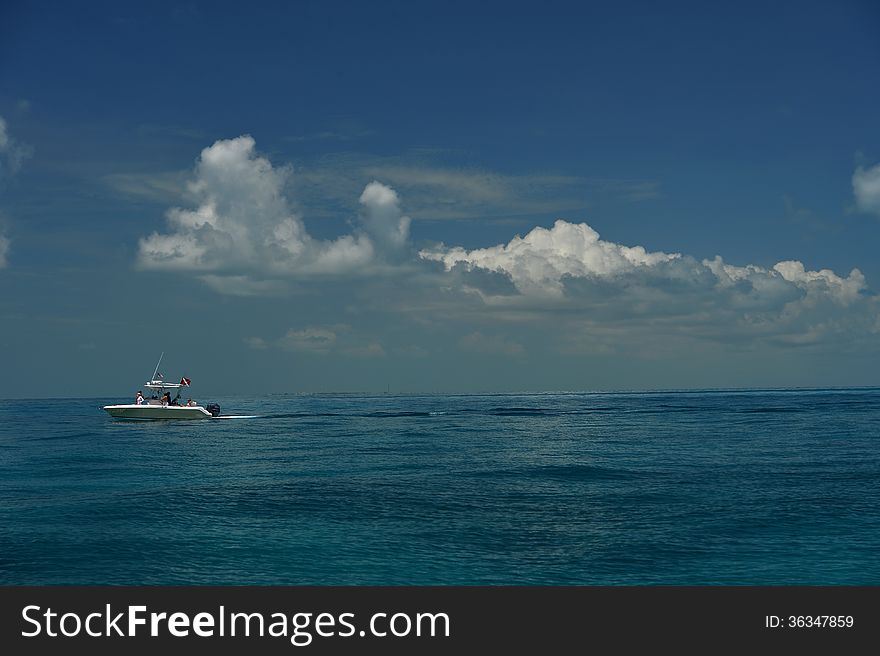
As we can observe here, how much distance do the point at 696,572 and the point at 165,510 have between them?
31.8 metres

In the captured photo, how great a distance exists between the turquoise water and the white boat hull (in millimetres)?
35523

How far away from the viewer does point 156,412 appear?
4508 inches

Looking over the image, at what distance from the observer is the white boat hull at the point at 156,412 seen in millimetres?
114250

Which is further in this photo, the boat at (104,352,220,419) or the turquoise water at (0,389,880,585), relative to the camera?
the boat at (104,352,220,419)

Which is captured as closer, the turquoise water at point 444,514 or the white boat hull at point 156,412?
the turquoise water at point 444,514

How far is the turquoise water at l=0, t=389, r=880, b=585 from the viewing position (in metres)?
29.1

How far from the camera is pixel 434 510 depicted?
1601 inches

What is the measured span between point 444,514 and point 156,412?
9043 centimetres

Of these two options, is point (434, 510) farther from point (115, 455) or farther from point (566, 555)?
point (115, 455)

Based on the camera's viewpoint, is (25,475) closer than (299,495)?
No

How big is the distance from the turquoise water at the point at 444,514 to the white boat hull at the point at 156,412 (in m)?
35.5

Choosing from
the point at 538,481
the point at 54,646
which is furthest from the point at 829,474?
the point at 54,646

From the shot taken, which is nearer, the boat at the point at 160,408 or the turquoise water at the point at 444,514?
the turquoise water at the point at 444,514

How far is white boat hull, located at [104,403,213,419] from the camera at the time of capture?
114 meters
